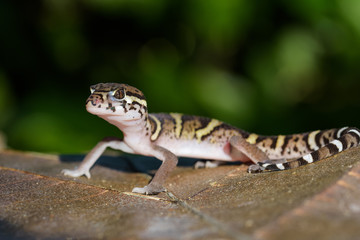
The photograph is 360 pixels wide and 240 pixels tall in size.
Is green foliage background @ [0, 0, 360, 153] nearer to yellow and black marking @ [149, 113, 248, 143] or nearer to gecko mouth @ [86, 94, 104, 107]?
yellow and black marking @ [149, 113, 248, 143]

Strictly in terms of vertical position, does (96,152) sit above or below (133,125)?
below

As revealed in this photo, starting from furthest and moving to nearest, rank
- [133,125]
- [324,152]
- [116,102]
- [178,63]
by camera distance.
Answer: [178,63], [133,125], [116,102], [324,152]

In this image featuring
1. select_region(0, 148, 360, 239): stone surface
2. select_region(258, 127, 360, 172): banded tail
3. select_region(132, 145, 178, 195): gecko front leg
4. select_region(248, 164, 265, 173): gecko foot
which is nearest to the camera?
select_region(0, 148, 360, 239): stone surface

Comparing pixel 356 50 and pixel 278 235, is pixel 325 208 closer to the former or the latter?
pixel 278 235

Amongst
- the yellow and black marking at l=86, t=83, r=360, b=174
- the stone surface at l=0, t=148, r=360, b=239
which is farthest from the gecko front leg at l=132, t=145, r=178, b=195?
the yellow and black marking at l=86, t=83, r=360, b=174

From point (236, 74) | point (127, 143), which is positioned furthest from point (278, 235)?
point (236, 74)

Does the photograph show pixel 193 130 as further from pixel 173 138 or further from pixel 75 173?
pixel 75 173

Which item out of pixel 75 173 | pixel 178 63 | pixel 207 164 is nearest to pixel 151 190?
Answer: pixel 75 173

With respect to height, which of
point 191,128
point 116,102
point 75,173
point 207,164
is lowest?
point 75,173

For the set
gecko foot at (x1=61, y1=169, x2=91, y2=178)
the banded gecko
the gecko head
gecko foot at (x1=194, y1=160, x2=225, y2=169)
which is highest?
the gecko head
